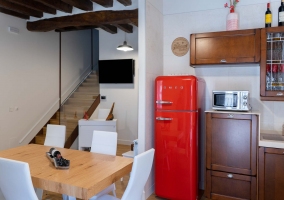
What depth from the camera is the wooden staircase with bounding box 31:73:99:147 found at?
5.59 meters

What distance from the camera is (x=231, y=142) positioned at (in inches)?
113

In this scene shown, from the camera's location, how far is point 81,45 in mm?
7324

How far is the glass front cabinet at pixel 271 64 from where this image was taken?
9.10ft

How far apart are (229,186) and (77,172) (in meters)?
1.98

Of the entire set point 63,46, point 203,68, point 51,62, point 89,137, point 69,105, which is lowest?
point 89,137

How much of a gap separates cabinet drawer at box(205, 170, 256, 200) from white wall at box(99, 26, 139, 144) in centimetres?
355

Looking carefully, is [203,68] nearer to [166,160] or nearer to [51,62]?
[166,160]

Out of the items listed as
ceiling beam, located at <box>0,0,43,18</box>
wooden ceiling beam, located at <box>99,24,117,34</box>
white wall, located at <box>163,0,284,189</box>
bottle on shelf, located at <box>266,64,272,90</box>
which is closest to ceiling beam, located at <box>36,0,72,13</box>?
ceiling beam, located at <box>0,0,43,18</box>

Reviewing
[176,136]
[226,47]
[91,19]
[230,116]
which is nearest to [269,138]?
[230,116]

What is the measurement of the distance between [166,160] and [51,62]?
420 cm

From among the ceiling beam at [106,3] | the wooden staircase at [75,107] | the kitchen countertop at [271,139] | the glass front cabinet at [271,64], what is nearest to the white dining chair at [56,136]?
the ceiling beam at [106,3]

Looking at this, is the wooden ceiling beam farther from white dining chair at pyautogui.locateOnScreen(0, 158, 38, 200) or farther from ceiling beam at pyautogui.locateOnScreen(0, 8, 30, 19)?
white dining chair at pyautogui.locateOnScreen(0, 158, 38, 200)

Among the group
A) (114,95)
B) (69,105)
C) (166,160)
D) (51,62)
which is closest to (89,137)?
(69,105)

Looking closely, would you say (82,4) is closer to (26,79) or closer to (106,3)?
(106,3)
